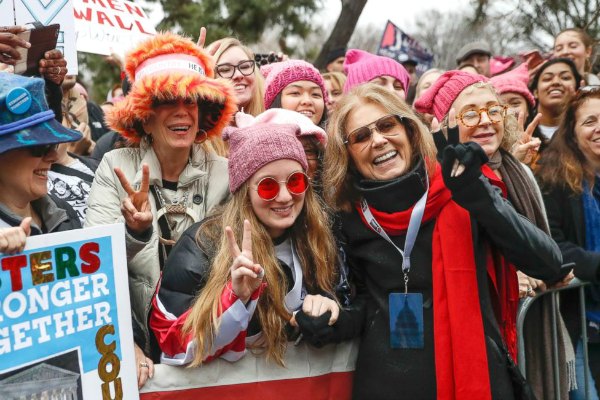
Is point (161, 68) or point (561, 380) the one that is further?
point (561, 380)

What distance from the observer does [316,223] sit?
301 centimetres

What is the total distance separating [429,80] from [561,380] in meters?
3.56

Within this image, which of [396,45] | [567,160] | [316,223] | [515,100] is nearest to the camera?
[316,223]

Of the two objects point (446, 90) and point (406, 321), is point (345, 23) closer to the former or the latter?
point (446, 90)

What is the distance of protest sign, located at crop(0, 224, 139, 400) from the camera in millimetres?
2316

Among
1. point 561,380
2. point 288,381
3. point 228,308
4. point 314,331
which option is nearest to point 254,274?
point 228,308

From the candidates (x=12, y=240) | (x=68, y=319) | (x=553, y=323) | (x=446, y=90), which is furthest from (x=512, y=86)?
(x=12, y=240)

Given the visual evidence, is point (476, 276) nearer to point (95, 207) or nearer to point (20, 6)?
point (95, 207)

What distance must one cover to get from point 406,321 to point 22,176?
164cm

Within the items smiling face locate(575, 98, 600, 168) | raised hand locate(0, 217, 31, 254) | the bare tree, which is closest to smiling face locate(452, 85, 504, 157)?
smiling face locate(575, 98, 600, 168)

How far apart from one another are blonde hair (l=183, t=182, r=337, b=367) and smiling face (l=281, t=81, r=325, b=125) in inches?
54.8

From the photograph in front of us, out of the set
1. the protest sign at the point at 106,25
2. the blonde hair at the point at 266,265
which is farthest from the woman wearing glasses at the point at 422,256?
the protest sign at the point at 106,25

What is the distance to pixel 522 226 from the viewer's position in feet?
9.14

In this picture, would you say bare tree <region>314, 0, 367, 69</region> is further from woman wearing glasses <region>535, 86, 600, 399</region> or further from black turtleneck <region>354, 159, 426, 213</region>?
black turtleneck <region>354, 159, 426, 213</region>
